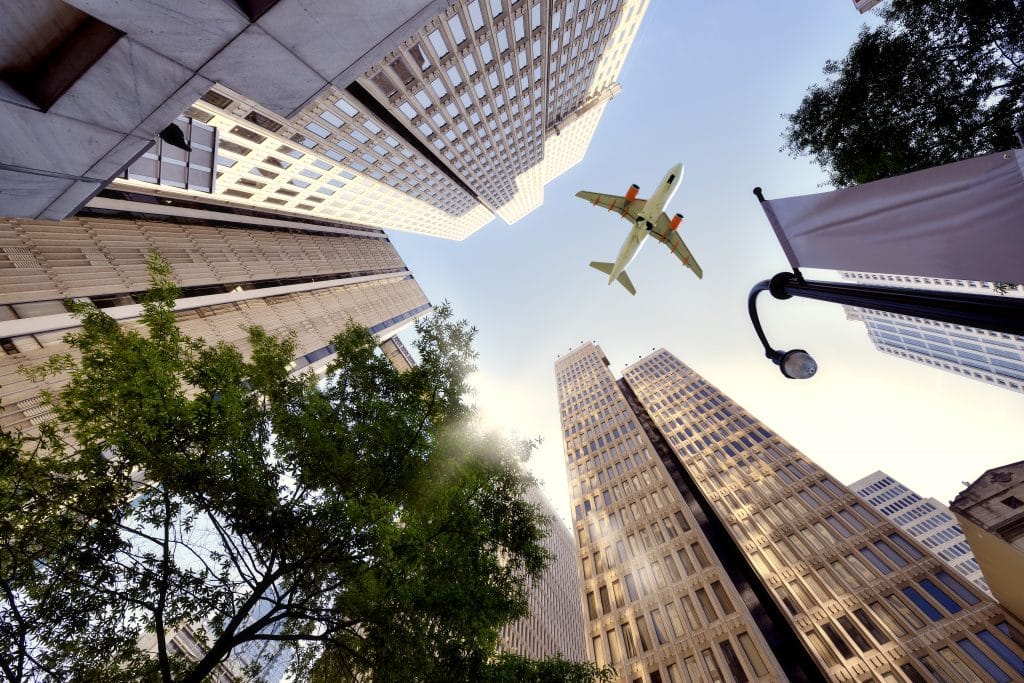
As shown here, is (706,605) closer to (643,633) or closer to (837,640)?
(643,633)

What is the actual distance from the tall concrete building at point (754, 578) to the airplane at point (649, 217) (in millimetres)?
22334

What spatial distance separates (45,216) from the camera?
5.07 metres

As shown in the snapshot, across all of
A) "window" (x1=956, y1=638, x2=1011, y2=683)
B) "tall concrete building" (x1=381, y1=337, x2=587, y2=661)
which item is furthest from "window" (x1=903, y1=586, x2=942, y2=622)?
"tall concrete building" (x1=381, y1=337, x2=587, y2=661)

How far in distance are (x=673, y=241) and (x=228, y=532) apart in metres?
33.2

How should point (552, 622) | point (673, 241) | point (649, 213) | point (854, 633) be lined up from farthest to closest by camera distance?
point (552, 622) → point (673, 241) → point (649, 213) → point (854, 633)

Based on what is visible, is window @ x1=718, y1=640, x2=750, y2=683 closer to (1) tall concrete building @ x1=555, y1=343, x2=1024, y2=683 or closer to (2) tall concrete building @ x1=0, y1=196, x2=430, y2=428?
(1) tall concrete building @ x1=555, y1=343, x2=1024, y2=683

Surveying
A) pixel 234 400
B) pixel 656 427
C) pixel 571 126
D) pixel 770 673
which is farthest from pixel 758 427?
pixel 234 400

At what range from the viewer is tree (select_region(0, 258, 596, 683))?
6465 millimetres

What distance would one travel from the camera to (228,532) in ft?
26.1

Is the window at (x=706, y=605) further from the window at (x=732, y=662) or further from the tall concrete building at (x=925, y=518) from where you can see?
the tall concrete building at (x=925, y=518)

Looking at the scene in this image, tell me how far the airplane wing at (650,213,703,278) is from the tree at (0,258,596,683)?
2693 centimetres

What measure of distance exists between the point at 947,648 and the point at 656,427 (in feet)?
117

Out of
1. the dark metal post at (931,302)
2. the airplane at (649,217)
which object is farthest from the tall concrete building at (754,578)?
the dark metal post at (931,302)

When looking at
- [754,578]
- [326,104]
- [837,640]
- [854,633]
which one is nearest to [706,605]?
[837,640]
